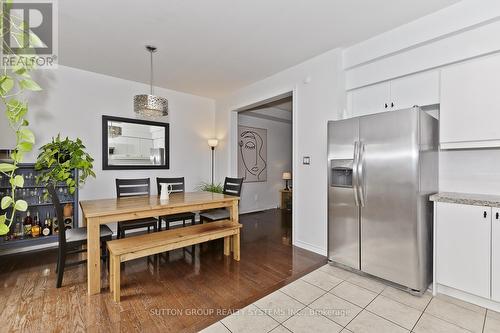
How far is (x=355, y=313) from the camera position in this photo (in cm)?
201

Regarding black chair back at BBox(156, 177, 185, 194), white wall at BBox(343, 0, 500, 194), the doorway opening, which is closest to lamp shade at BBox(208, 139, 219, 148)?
the doorway opening

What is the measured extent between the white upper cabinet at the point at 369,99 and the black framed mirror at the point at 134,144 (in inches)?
129

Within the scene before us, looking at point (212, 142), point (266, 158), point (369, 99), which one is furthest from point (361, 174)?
point (266, 158)

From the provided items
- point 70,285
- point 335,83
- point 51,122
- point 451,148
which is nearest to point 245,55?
point 335,83

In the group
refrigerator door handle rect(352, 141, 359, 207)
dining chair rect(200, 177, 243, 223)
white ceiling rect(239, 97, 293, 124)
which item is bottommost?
dining chair rect(200, 177, 243, 223)

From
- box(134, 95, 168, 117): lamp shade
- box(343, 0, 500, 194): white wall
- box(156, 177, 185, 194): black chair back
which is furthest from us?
box(156, 177, 185, 194): black chair back

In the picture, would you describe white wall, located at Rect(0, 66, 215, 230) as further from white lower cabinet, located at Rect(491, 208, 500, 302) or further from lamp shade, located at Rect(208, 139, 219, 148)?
white lower cabinet, located at Rect(491, 208, 500, 302)

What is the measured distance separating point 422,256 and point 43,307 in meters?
3.37

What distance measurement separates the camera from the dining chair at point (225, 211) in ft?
11.5

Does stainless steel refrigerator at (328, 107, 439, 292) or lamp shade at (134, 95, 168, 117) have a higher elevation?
lamp shade at (134, 95, 168, 117)

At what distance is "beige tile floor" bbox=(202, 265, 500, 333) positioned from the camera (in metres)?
1.83

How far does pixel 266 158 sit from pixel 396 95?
3763 mm

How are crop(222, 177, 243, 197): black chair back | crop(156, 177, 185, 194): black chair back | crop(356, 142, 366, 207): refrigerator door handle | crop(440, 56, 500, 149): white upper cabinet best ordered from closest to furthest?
crop(440, 56, 500, 149): white upper cabinet < crop(356, 142, 366, 207): refrigerator door handle < crop(222, 177, 243, 197): black chair back < crop(156, 177, 185, 194): black chair back

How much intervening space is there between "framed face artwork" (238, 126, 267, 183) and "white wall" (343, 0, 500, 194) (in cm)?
330
